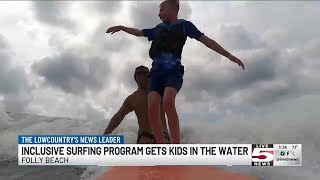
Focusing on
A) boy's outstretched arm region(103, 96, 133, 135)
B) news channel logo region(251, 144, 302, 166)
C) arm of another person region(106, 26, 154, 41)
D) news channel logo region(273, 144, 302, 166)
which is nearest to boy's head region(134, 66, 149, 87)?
boy's outstretched arm region(103, 96, 133, 135)

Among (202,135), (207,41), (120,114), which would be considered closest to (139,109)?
(120,114)

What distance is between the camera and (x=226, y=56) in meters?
3.60

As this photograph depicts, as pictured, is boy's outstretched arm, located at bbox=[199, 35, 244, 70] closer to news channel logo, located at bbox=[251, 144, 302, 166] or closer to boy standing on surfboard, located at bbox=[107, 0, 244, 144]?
boy standing on surfboard, located at bbox=[107, 0, 244, 144]

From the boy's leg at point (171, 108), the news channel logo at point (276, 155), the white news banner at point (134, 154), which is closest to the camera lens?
the boy's leg at point (171, 108)

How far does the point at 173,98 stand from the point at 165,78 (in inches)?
7.9

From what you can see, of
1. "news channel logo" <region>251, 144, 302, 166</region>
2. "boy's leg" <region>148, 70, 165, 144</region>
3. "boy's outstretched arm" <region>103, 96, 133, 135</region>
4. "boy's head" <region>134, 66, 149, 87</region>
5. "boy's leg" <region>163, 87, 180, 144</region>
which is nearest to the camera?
"boy's leg" <region>163, 87, 180, 144</region>

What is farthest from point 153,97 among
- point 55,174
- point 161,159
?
point 55,174

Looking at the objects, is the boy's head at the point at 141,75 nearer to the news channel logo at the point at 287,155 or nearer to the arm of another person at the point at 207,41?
the arm of another person at the point at 207,41

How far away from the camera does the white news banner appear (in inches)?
139

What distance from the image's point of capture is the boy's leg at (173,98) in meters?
3.32

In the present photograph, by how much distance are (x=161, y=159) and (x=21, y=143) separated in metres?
1.59

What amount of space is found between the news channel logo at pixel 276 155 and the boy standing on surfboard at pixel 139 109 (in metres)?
1.14

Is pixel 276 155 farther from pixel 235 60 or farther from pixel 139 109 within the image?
pixel 139 109

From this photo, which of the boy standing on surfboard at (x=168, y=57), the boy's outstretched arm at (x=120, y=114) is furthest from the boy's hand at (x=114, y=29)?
the boy's outstretched arm at (x=120, y=114)
